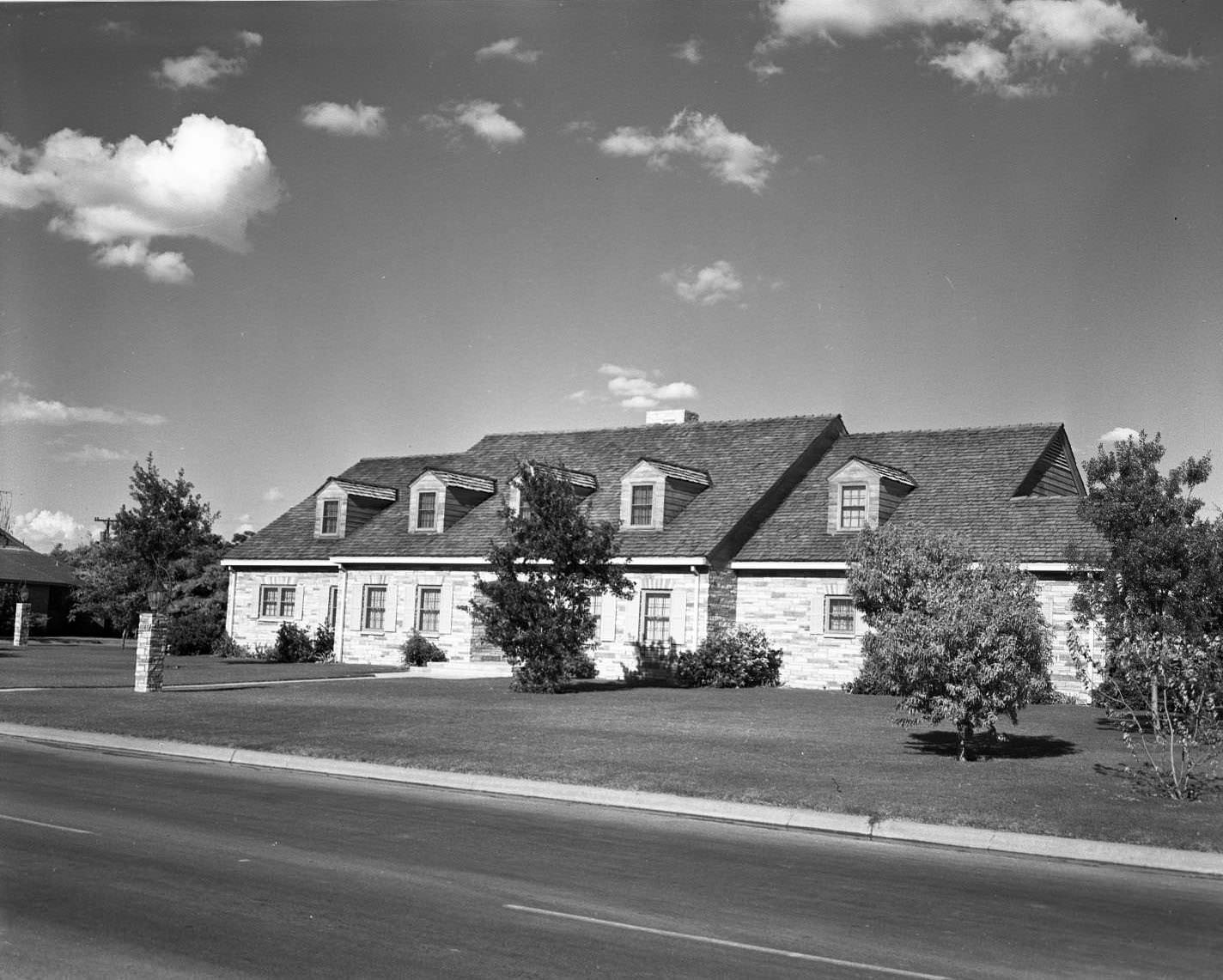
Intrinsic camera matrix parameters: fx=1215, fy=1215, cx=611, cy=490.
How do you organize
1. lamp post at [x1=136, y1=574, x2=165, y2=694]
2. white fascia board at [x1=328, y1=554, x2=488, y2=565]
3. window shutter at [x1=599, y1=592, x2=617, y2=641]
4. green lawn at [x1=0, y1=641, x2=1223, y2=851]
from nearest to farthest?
green lawn at [x1=0, y1=641, x2=1223, y2=851]
lamp post at [x1=136, y1=574, x2=165, y2=694]
window shutter at [x1=599, y1=592, x2=617, y2=641]
white fascia board at [x1=328, y1=554, x2=488, y2=565]

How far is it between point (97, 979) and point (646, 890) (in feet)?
13.8

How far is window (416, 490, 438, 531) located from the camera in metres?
40.6

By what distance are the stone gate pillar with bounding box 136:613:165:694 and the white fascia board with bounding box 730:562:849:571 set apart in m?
15.0

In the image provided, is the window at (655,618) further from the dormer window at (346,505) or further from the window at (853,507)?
the dormer window at (346,505)

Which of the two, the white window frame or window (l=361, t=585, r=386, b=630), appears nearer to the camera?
the white window frame

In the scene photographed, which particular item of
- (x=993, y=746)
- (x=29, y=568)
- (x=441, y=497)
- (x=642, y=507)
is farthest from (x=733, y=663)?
(x=29, y=568)

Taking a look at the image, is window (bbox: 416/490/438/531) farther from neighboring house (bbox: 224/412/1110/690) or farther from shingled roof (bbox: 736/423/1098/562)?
shingled roof (bbox: 736/423/1098/562)

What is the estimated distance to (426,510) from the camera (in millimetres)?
40844

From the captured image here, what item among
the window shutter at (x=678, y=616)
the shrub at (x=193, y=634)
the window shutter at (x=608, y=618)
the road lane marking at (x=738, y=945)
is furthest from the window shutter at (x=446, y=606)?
the road lane marking at (x=738, y=945)

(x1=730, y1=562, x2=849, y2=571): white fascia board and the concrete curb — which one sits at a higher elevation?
(x1=730, y1=562, x2=849, y2=571): white fascia board

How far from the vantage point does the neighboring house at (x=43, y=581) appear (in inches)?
2682

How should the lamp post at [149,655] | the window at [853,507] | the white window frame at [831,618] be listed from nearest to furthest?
1. the lamp post at [149,655]
2. the white window frame at [831,618]
3. the window at [853,507]

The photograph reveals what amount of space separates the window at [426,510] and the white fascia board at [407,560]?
70.2 inches

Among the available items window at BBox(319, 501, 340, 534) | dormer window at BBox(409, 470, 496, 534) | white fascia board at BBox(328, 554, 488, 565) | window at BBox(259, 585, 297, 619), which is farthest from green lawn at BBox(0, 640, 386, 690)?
window at BBox(319, 501, 340, 534)
